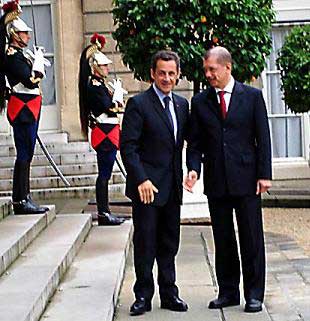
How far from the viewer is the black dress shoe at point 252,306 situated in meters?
6.39

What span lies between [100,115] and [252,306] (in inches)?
133

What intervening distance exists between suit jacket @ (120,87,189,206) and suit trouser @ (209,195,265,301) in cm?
39

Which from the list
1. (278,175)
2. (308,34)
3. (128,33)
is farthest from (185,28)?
(278,175)

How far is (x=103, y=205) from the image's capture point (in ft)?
30.5

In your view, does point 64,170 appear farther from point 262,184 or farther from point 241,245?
point 262,184

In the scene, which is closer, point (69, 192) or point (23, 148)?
point (23, 148)

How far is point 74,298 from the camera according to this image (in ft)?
20.9

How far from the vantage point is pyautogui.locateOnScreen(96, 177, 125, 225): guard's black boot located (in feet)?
30.1

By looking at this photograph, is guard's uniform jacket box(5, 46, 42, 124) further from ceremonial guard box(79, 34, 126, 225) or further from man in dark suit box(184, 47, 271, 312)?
man in dark suit box(184, 47, 271, 312)

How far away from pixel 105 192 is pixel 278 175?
23.8 ft

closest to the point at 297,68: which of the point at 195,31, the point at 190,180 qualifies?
the point at 195,31

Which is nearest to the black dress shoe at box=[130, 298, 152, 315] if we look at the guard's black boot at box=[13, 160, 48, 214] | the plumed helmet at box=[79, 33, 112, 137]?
the guard's black boot at box=[13, 160, 48, 214]

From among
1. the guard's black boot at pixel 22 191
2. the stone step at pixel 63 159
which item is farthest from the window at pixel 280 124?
the guard's black boot at pixel 22 191

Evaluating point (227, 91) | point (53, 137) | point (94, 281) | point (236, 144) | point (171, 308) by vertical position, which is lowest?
point (171, 308)
